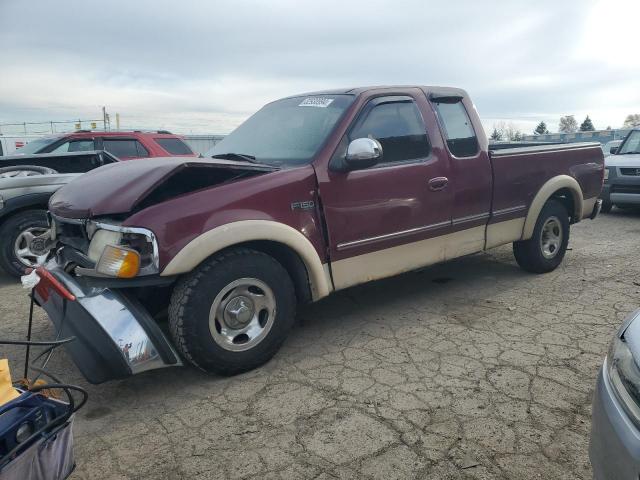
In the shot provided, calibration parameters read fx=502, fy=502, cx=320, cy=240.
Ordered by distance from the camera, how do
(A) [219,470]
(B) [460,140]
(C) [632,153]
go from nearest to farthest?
1. (A) [219,470]
2. (B) [460,140]
3. (C) [632,153]

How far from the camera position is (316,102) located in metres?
4.07

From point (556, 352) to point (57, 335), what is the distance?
319 cm

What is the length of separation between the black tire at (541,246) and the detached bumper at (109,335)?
379 centimetres

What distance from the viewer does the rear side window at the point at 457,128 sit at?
4.30 m

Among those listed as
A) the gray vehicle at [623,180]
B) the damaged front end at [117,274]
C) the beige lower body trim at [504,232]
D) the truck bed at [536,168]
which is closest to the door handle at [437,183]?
the truck bed at [536,168]

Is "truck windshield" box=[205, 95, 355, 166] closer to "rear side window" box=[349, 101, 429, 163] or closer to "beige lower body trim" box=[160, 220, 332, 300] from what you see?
"rear side window" box=[349, 101, 429, 163]

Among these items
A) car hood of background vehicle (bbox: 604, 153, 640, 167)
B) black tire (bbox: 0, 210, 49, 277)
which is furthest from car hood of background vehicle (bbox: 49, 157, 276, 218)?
car hood of background vehicle (bbox: 604, 153, 640, 167)

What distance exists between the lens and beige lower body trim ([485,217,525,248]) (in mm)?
4660

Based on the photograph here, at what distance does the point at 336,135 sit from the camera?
3.61 meters

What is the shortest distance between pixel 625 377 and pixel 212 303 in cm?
208

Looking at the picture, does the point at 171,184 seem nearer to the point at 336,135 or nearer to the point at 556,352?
the point at 336,135

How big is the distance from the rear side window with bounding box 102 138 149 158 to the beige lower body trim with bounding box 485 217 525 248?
6915 mm

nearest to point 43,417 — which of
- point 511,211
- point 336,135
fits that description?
point 336,135

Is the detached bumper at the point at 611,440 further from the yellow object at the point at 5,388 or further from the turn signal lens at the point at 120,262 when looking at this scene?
the turn signal lens at the point at 120,262
